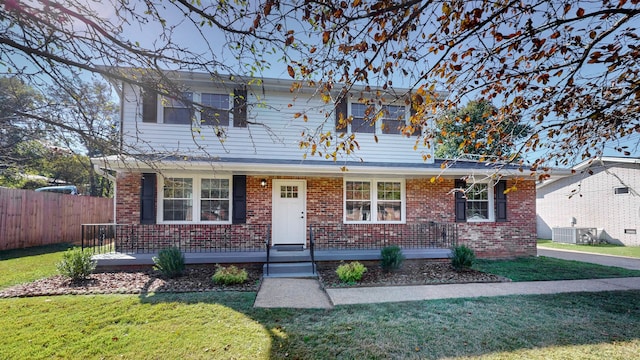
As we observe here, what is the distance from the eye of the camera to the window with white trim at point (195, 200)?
8375 mm

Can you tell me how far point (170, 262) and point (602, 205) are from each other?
20.1 metres

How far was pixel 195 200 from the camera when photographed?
27.7 ft

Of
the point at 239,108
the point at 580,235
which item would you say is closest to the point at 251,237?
the point at 239,108

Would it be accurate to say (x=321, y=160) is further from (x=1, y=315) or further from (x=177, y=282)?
(x=1, y=315)

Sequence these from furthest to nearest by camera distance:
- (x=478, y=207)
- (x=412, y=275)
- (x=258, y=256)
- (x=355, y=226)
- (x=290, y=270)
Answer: (x=478, y=207) → (x=355, y=226) → (x=258, y=256) → (x=290, y=270) → (x=412, y=275)

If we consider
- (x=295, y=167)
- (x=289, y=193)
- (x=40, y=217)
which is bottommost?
(x=40, y=217)

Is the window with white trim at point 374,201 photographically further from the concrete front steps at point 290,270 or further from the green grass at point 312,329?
the green grass at point 312,329

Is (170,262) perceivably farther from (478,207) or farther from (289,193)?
(478,207)

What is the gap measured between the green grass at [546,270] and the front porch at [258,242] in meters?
1.27

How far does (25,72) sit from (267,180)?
5.79 m

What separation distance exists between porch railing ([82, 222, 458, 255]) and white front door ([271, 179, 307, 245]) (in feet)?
1.18

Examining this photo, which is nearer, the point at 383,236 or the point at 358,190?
the point at 383,236

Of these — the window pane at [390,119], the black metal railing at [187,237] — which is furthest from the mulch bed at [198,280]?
the window pane at [390,119]

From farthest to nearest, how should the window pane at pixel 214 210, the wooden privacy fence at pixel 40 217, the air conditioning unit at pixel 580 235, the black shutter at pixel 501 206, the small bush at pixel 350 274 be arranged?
the air conditioning unit at pixel 580 235, the wooden privacy fence at pixel 40 217, the black shutter at pixel 501 206, the window pane at pixel 214 210, the small bush at pixel 350 274
